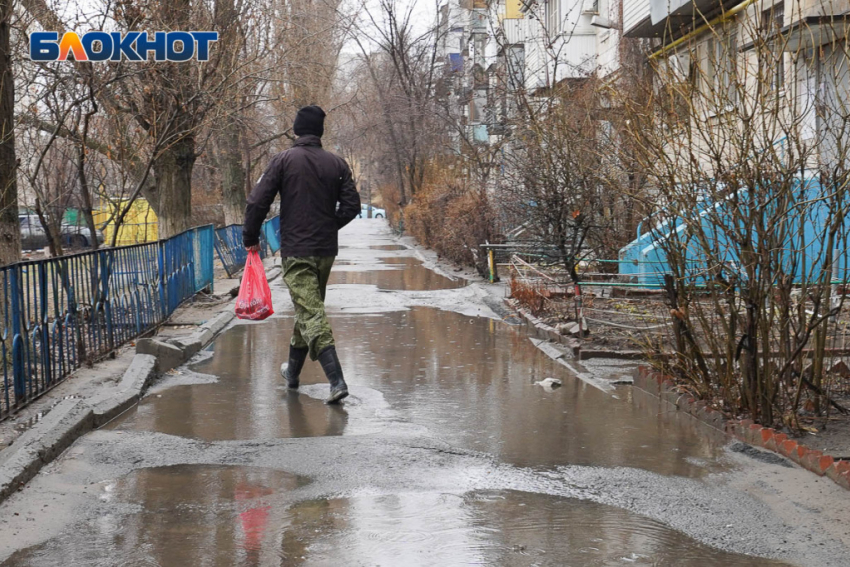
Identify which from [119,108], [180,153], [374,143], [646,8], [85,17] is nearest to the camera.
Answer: [85,17]

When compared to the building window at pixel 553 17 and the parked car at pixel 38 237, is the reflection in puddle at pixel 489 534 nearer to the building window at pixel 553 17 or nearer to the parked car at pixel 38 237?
the building window at pixel 553 17

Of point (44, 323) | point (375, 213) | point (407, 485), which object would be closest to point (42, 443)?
point (407, 485)

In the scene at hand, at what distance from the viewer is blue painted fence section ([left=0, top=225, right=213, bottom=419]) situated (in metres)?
7.59

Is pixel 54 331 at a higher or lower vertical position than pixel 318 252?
lower

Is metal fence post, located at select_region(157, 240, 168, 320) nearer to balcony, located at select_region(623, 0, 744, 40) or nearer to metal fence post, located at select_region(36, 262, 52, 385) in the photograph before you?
metal fence post, located at select_region(36, 262, 52, 385)

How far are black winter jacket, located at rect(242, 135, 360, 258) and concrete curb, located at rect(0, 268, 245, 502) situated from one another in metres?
1.57

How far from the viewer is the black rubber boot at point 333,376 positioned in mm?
8047

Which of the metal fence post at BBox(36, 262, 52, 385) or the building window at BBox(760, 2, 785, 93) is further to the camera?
the metal fence post at BBox(36, 262, 52, 385)

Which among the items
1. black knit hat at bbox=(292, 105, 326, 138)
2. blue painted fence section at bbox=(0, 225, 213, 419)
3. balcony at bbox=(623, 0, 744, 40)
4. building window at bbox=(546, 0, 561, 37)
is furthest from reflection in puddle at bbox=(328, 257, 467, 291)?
black knit hat at bbox=(292, 105, 326, 138)

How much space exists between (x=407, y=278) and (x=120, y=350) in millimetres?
12458

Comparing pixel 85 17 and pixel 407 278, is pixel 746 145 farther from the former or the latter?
pixel 407 278

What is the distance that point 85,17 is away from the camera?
14.0 metres

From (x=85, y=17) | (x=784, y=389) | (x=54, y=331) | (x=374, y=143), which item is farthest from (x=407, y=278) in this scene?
(x=374, y=143)

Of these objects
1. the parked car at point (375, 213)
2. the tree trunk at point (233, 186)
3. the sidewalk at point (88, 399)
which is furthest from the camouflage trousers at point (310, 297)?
the parked car at point (375, 213)
